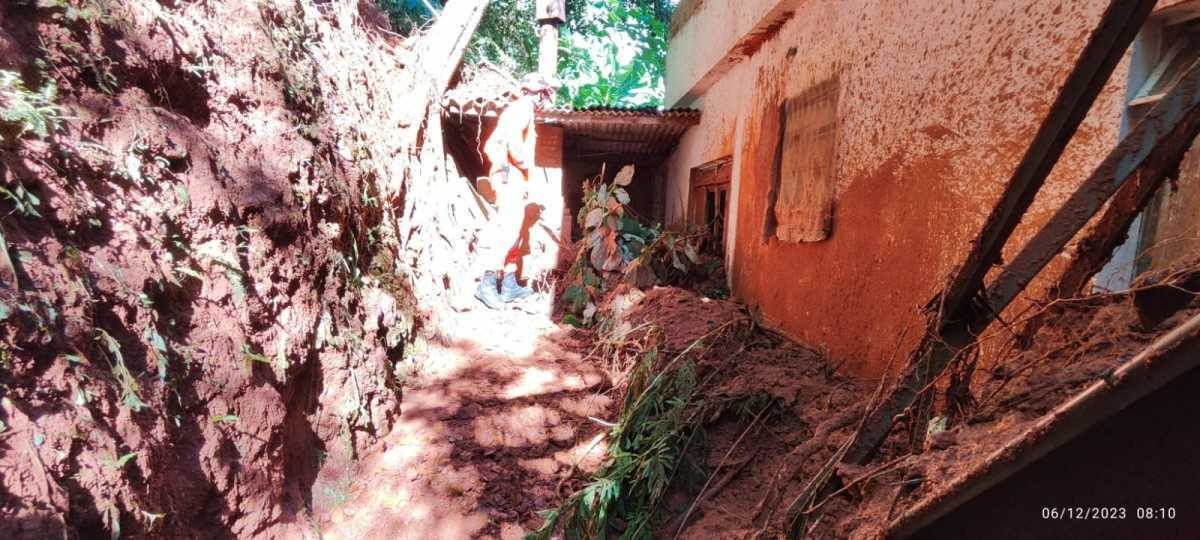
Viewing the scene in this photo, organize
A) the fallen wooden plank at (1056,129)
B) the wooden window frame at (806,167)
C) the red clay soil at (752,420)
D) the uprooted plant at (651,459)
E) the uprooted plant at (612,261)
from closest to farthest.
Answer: the fallen wooden plank at (1056,129) → the red clay soil at (752,420) → the uprooted plant at (651,459) → the wooden window frame at (806,167) → the uprooted plant at (612,261)

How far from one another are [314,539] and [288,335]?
1050 mm

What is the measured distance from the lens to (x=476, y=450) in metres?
3.28

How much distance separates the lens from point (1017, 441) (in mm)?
799

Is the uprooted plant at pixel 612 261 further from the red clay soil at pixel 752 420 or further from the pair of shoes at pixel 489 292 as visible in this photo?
the red clay soil at pixel 752 420

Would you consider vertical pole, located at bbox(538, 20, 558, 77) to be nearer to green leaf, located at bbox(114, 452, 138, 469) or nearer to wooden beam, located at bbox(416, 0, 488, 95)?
wooden beam, located at bbox(416, 0, 488, 95)

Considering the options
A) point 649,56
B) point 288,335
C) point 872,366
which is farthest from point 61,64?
point 649,56

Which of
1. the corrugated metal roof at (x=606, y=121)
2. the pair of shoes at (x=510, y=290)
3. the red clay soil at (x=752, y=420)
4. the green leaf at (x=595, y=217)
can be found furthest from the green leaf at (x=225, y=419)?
the corrugated metal roof at (x=606, y=121)

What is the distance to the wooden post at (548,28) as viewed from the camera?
26.9ft

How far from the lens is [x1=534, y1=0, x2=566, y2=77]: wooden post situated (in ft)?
26.9

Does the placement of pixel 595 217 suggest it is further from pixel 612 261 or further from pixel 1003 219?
pixel 1003 219

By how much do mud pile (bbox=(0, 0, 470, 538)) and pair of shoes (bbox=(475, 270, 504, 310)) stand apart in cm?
239
